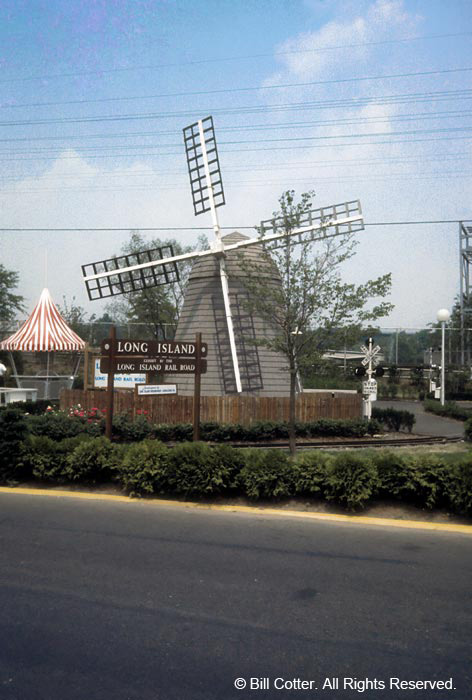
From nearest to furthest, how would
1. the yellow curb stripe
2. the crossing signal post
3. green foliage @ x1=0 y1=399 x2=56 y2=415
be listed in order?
the yellow curb stripe, the crossing signal post, green foliage @ x1=0 y1=399 x2=56 y2=415

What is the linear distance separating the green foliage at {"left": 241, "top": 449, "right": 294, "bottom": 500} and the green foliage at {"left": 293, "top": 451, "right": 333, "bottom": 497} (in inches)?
4.2

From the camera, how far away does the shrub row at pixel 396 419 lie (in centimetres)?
2058

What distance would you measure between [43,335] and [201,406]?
8.94m

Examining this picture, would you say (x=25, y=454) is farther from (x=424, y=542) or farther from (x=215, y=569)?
(x=424, y=542)

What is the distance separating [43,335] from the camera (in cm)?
2458

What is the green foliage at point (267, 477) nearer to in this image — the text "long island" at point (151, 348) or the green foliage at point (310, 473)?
the green foliage at point (310, 473)

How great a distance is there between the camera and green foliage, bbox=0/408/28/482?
10070mm

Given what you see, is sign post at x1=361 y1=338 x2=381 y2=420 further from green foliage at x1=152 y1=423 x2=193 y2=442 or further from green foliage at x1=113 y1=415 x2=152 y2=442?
green foliage at x1=113 y1=415 x2=152 y2=442

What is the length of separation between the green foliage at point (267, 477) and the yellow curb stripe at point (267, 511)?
24 cm

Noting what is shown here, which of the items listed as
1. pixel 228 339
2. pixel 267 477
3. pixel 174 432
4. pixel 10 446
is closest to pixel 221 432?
pixel 174 432

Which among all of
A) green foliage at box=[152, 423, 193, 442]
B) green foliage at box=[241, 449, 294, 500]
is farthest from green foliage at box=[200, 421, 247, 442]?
green foliage at box=[241, 449, 294, 500]

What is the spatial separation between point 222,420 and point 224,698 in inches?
596

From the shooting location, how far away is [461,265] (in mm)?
34406

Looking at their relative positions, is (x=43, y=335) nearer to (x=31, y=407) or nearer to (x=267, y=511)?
(x=31, y=407)
